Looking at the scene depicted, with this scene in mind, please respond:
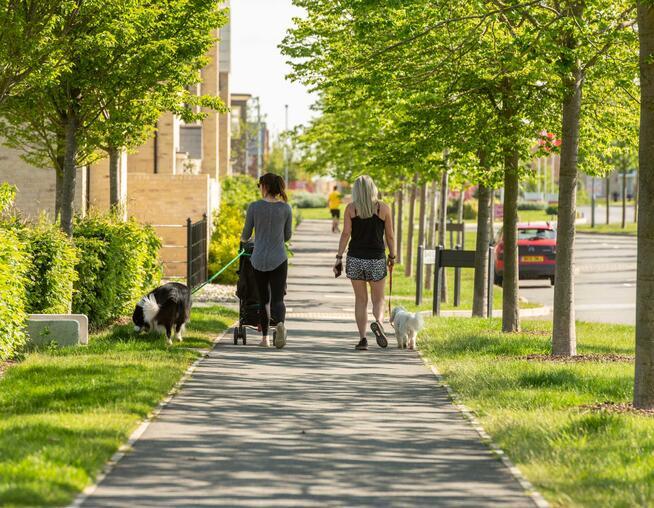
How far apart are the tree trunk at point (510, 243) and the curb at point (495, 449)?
201 inches

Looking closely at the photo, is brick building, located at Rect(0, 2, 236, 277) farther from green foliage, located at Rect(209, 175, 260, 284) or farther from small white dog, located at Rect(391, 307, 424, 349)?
small white dog, located at Rect(391, 307, 424, 349)

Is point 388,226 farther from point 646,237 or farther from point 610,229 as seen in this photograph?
point 610,229

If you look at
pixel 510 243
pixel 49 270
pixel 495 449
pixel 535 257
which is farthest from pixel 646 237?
pixel 535 257

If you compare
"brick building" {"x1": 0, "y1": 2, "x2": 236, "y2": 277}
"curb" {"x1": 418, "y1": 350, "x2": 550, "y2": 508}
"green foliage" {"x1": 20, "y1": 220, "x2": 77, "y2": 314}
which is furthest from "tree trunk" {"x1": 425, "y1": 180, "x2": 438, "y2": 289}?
"curb" {"x1": 418, "y1": 350, "x2": 550, "y2": 508}

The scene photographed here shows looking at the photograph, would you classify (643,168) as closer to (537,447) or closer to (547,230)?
(537,447)

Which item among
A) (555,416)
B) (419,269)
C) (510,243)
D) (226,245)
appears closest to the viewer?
(555,416)

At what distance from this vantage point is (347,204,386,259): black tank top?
47.0 ft

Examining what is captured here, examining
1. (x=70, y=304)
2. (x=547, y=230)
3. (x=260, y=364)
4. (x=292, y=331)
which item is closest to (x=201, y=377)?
(x=260, y=364)

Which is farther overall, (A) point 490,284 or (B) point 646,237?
(A) point 490,284

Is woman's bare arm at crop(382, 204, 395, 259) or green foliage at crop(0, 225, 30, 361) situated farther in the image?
woman's bare arm at crop(382, 204, 395, 259)

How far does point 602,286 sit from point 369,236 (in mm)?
21628

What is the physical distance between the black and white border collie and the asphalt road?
12.2 metres

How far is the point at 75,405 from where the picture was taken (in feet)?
31.8

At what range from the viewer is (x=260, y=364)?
12.8 meters
